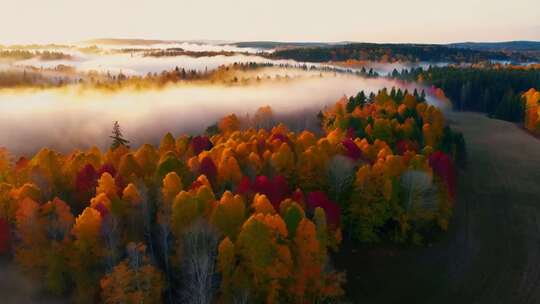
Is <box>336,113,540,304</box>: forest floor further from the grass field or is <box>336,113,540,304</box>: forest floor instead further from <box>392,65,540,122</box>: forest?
<box>392,65,540,122</box>: forest

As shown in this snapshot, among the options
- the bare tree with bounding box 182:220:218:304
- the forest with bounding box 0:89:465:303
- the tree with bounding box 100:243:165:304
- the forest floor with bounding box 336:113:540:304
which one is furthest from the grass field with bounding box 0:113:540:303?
the bare tree with bounding box 182:220:218:304

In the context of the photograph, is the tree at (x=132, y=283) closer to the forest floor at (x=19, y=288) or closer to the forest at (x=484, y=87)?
the forest floor at (x=19, y=288)

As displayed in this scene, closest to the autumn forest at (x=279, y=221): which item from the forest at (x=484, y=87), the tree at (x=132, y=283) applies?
the tree at (x=132, y=283)

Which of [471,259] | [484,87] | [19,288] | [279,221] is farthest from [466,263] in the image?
[484,87]

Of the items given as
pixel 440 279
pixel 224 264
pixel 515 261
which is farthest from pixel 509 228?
pixel 224 264

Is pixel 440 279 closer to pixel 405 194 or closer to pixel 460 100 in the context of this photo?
pixel 405 194
